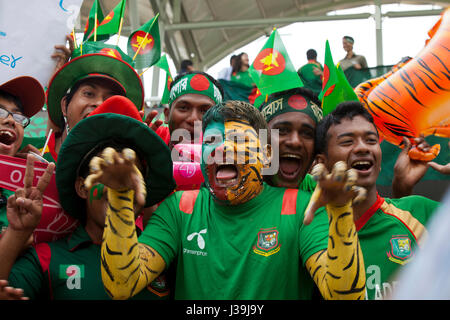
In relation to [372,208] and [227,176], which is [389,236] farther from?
[227,176]

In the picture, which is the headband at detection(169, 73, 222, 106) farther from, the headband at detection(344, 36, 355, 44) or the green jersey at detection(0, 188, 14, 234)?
the headband at detection(344, 36, 355, 44)

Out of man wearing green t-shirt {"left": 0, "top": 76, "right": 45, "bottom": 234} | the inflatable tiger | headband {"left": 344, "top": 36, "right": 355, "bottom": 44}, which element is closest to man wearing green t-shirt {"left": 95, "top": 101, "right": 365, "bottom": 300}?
man wearing green t-shirt {"left": 0, "top": 76, "right": 45, "bottom": 234}

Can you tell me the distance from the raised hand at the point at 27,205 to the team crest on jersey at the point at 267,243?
3.10ft

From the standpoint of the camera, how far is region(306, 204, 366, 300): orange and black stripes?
1767 millimetres

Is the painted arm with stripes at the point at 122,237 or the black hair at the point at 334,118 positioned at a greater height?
the black hair at the point at 334,118

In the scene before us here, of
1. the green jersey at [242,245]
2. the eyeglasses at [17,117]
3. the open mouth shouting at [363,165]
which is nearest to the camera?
the green jersey at [242,245]

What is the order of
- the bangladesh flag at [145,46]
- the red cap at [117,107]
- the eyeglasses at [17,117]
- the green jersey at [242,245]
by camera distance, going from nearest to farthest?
the green jersey at [242,245]
the red cap at [117,107]
the eyeglasses at [17,117]
the bangladesh flag at [145,46]

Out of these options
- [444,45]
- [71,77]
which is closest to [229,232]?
[71,77]

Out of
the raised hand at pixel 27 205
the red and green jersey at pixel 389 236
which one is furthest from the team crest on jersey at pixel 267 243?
the raised hand at pixel 27 205

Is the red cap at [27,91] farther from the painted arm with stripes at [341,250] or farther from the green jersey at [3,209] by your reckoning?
the painted arm with stripes at [341,250]

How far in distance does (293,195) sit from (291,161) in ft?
2.15

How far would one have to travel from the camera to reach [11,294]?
6.61ft

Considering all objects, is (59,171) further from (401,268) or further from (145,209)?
(401,268)

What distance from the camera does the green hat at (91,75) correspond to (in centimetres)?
331
